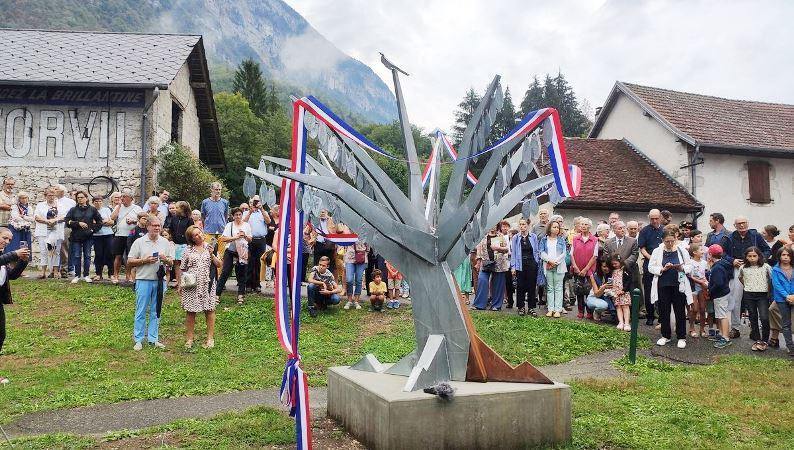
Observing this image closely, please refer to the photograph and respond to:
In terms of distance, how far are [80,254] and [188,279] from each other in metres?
5.55

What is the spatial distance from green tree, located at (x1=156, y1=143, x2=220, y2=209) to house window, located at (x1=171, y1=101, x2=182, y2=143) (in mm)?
2399

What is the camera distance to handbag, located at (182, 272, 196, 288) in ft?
31.5

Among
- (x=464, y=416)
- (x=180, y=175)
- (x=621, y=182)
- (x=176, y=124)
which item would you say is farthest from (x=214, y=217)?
(x=621, y=182)

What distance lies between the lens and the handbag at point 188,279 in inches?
378

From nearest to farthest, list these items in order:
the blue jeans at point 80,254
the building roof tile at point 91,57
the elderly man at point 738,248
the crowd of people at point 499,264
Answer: the crowd of people at point 499,264 < the elderly man at point 738,248 < the blue jeans at point 80,254 < the building roof tile at point 91,57

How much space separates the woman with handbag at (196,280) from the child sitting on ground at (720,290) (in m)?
7.75

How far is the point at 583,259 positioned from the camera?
1201 centimetres

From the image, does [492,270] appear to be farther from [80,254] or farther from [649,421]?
[80,254]

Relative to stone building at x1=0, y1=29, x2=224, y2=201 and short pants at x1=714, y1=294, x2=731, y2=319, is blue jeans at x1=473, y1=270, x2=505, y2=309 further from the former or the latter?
stone building at x1=0, y1=29, x2=224, y2=201

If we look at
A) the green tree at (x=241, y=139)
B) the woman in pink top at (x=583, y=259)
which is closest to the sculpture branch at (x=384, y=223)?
the woman in pink top at (x=583, y=259)

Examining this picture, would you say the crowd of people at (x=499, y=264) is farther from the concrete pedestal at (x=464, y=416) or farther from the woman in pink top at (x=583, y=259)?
the concrete pedestal at (x=464, y=416)

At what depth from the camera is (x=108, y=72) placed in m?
18.9

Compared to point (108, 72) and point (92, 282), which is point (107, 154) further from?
point (92, 282)

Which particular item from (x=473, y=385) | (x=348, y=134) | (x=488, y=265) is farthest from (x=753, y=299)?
(x=348, y=134)
